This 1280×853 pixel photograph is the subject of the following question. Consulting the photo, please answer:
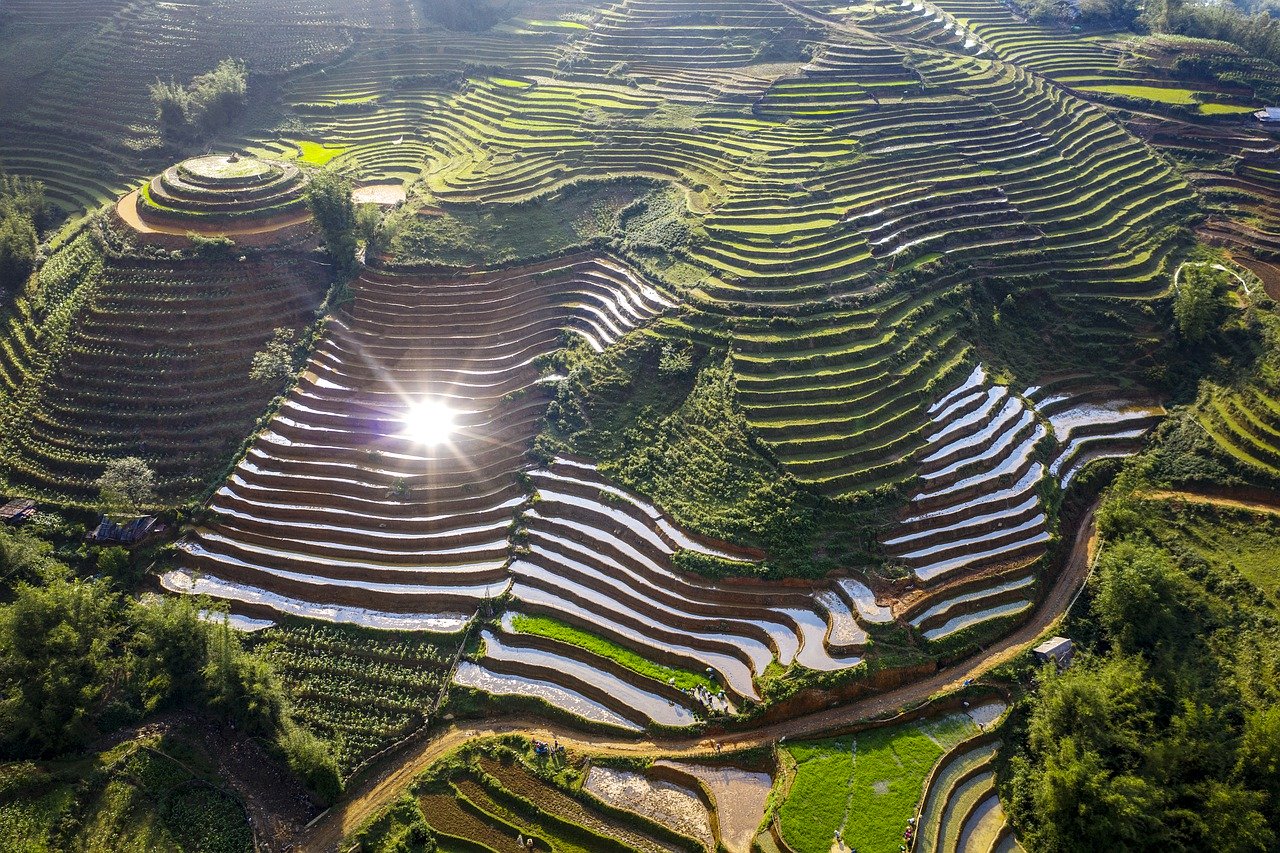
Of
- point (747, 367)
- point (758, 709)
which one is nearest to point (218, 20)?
point (747, 367)

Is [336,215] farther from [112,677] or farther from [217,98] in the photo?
[112,677]

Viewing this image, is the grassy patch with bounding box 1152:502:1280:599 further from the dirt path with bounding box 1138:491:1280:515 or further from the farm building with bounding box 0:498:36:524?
the farm building with bounding box 0:498:36:524

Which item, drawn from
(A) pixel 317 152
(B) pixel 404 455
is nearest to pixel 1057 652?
(B) pixel 404 455

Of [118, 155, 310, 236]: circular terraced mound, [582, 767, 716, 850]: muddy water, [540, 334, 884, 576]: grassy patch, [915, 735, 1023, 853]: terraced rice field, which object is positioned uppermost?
[118, 155, 310, 236]: circular terraced mound

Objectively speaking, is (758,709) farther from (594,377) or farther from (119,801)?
(119,801)

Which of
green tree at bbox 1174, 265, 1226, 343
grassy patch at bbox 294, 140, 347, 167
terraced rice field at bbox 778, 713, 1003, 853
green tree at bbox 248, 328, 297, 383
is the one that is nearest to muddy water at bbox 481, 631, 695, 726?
terraced rice field at bbox 778, 713, 1003, 853

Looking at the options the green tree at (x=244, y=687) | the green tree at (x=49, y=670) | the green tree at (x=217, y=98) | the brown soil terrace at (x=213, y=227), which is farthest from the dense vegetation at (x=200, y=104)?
the green tree at (x=244, y=687)
